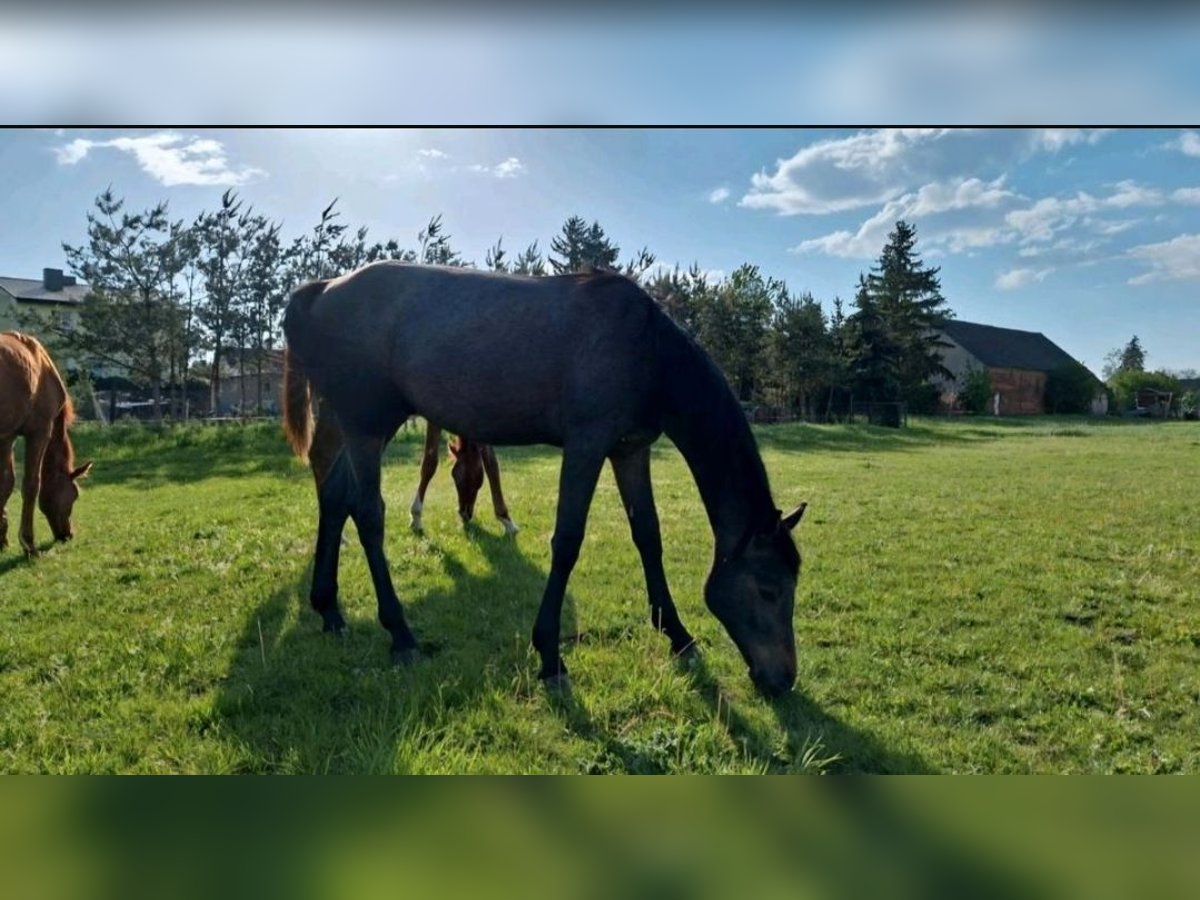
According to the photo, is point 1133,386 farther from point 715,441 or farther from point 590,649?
point 590,649

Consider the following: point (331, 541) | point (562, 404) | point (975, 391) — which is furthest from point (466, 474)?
point (975, 391)

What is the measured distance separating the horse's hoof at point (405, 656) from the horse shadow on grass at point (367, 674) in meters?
0.04

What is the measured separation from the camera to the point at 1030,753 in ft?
8.03

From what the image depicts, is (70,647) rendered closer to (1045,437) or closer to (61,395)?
(61,395)

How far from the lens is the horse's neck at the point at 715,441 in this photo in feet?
→ 10.4

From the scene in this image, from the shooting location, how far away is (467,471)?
20.7 ft

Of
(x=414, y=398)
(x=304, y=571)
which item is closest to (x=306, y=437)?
(x=304, y=571)

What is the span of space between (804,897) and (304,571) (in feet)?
14.1

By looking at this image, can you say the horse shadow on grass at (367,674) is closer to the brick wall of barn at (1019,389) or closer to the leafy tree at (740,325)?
the leafy tree at (740,325)

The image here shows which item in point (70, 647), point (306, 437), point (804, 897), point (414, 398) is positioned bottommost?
point (70, 647)

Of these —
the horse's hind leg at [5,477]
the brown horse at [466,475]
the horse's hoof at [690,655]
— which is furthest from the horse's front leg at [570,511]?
the horse's hind leg at [5,477]

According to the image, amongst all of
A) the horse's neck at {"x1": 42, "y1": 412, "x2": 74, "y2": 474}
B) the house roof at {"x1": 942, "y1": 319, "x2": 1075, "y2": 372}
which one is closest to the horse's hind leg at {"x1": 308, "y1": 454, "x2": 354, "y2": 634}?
the horse's neck at {"x1": 42, "y1": 412, "x2": 74, "y2": 474}

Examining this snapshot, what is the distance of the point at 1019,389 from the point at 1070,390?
1411 mm

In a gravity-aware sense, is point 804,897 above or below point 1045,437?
below
